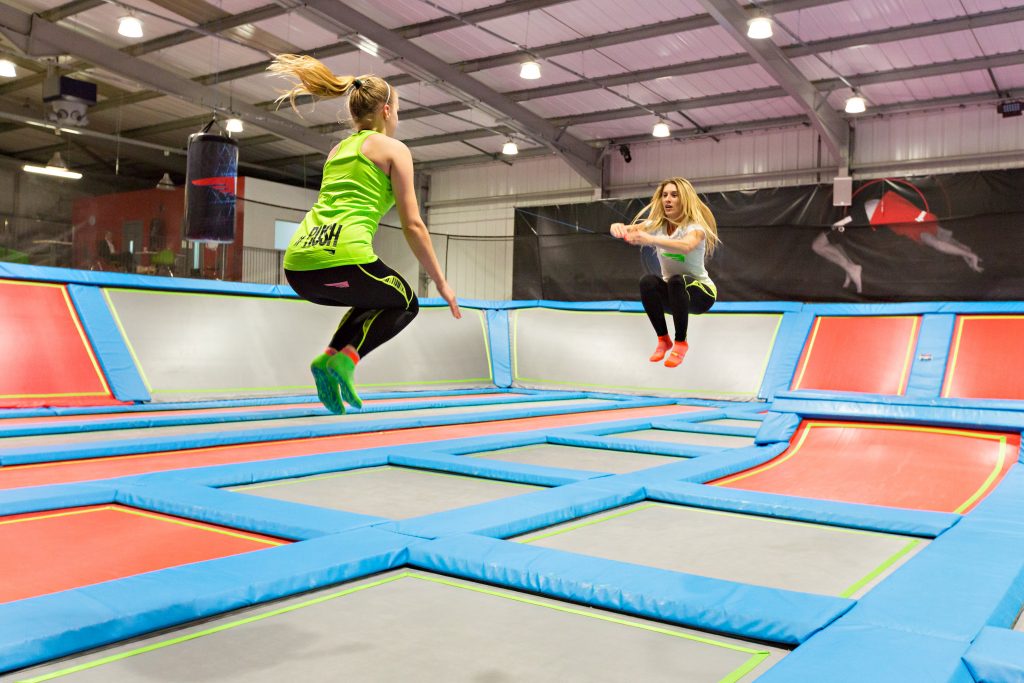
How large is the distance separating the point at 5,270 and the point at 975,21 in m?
8.60

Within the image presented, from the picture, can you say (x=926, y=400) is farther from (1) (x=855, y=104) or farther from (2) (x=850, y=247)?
(1) (x=855, y=104)

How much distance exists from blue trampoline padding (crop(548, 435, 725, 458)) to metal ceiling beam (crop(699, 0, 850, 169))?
15.2 feet

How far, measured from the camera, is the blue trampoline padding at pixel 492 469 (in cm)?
347

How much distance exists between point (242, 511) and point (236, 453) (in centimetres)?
162

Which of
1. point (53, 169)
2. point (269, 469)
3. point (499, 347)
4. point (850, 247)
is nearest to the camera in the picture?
point (269, 469)

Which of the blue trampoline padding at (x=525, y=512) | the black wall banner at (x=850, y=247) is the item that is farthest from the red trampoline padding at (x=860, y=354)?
the blue trampoline padding at (x=525, y=512)

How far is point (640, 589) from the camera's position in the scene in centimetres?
189

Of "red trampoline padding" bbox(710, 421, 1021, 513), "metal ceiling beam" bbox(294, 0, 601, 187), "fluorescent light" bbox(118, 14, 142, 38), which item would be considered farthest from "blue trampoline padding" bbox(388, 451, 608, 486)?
"fluorescent light" bbox(118, 14, 142, 38)

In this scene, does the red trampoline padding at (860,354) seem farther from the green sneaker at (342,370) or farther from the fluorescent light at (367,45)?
the green sneaker at (342,370)

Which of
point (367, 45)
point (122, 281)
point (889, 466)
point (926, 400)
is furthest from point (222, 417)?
point (926, 400)

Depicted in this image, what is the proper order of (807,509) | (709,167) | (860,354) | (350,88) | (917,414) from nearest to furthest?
(350,88)
(807,509)
(917,414)
(860,354)
(709,167)

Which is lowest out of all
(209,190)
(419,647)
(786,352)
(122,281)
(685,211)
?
(419,647)

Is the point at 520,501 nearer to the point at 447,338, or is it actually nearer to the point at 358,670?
the point at 358,670

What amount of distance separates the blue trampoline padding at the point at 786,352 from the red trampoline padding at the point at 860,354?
0.21 feet
